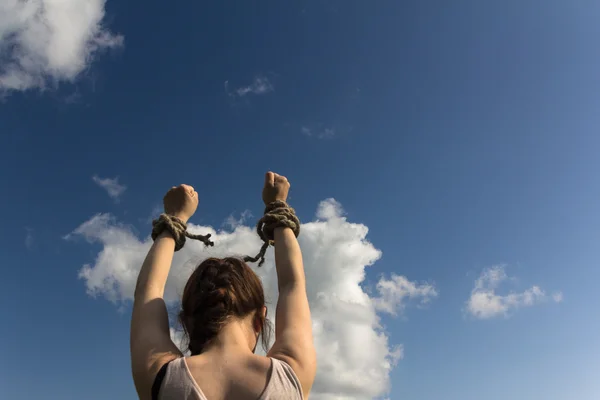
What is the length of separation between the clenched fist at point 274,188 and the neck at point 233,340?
54.1 inches

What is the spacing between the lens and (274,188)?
4410 millimetres

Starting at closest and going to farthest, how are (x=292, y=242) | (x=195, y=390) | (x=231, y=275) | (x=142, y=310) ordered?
(x=195, y=390) < (x=142, y=310) < (x=231, y=275) < (x=292, y=242)

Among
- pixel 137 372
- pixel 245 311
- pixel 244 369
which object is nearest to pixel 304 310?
pixel 245 311

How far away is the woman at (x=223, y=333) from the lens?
9.32 ft

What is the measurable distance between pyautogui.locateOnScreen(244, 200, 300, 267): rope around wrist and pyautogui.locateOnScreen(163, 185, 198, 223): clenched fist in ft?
2.01

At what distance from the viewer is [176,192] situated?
421cm

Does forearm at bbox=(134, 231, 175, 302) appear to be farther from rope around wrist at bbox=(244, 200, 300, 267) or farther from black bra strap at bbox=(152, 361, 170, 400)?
rope around wrist at bbox=(244, 200, 300, 267)

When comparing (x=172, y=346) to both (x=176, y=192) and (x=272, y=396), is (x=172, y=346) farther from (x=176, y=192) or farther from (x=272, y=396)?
(x=176, y=192)

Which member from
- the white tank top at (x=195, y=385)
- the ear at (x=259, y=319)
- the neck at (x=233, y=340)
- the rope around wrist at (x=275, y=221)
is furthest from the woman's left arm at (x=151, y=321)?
the rope around wrist at (x=275, y=221)

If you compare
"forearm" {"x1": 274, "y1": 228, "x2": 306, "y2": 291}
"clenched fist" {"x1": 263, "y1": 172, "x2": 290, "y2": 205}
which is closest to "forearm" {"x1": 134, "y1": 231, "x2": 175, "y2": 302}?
"forearm" {"x1": 274, "y1": 228, "x2": 306, "y2": 291}

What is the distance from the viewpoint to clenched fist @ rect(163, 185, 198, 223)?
4.14 m

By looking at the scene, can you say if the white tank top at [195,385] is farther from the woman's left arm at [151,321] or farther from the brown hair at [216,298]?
the brown hair at [216,298]

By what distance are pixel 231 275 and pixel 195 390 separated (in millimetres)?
882

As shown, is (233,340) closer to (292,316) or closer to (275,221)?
(292,316)
